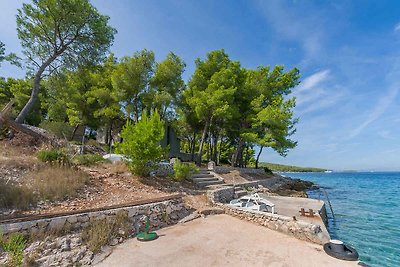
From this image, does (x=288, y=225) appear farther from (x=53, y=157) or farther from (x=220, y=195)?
(x=53, y=157)

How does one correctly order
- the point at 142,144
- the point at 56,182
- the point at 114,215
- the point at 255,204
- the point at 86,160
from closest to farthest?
the point at 114,215
the point at 56,182
the point at 255,204
the point at 142,144
the point at 86,160

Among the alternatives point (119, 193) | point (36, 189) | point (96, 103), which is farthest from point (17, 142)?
point (96, 103)

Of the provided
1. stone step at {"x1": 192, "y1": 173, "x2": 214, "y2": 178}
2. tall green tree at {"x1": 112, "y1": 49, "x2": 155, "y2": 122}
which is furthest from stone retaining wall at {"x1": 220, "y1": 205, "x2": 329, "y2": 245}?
tall green tree at {"x1": 112, "y1": 49, "x2": 155, "y2": 122}

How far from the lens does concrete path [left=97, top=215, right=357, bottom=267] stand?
493 cm

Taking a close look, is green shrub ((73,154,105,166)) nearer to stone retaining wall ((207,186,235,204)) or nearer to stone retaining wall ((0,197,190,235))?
stone retaining wall ((0,197,190,235))

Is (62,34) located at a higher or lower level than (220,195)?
higher

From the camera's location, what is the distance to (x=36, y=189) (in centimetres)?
703

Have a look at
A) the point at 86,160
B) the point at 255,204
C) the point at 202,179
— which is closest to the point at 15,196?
the point at 86,160

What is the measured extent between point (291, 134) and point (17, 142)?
22.2 meters

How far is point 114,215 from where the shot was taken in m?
6.42

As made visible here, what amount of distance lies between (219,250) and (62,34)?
51.8ft

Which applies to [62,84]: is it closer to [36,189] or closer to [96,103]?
[96,103]

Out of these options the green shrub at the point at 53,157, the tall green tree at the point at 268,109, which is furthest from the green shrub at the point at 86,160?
the tall green tree at the point at 268,109

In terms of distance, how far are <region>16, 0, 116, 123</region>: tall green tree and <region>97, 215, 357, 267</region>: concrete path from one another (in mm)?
11620
